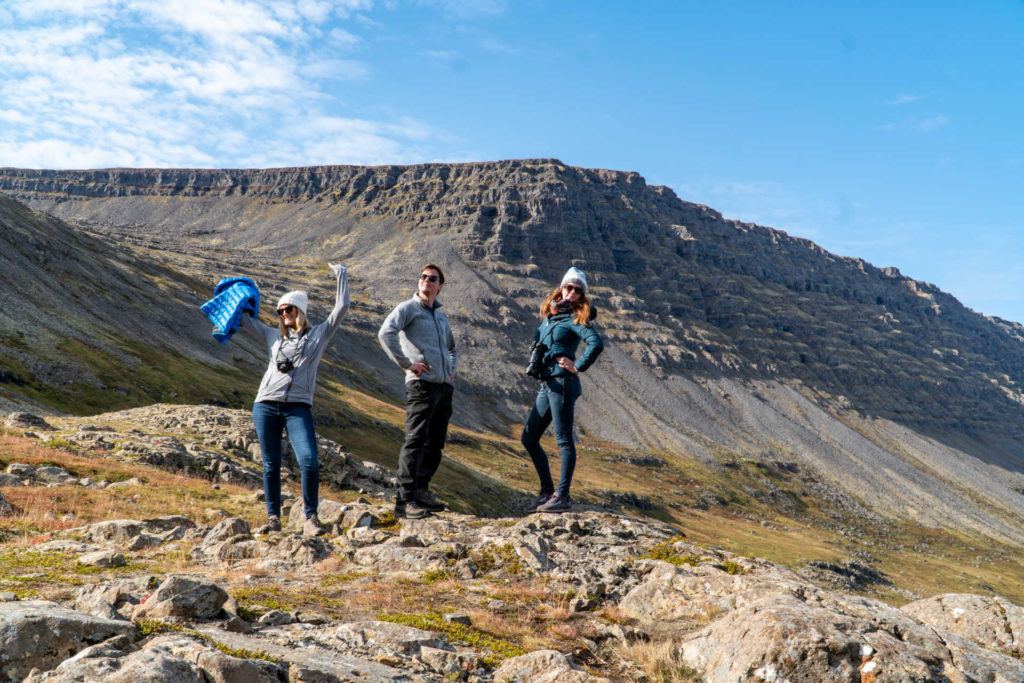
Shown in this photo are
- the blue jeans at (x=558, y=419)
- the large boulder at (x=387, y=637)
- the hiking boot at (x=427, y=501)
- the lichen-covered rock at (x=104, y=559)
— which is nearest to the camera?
the large boulder at (x=387, y=637)

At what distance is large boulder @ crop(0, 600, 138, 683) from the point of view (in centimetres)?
485

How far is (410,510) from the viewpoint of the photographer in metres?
11.7

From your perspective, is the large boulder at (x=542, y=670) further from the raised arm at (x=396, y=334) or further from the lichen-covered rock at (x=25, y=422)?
the lichen-covered rock at (x=25, y=422)

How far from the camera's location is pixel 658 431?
540ft

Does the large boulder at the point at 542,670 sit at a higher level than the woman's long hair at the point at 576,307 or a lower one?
lower

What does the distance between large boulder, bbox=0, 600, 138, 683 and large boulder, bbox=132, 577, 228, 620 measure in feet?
2.89

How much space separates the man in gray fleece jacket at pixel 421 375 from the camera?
11.1 metres

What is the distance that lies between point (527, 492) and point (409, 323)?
220 ft

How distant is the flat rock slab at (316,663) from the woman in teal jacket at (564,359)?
6029 millimetres

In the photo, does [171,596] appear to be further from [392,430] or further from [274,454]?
[392,430]

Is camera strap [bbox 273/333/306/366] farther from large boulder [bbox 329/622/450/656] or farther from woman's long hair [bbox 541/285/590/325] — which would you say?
large boulder [bbox 329/622/450/656]

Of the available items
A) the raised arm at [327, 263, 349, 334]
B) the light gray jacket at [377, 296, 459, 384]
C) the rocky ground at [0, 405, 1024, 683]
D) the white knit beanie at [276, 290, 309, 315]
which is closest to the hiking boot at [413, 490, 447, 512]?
the rocky ground at [0, 405, 1024, 683]

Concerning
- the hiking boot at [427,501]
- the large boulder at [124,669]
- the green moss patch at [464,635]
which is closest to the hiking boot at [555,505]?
the hiking boot at [427,501]

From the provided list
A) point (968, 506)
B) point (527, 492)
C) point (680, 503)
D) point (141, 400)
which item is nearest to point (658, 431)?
point (680, 503)
